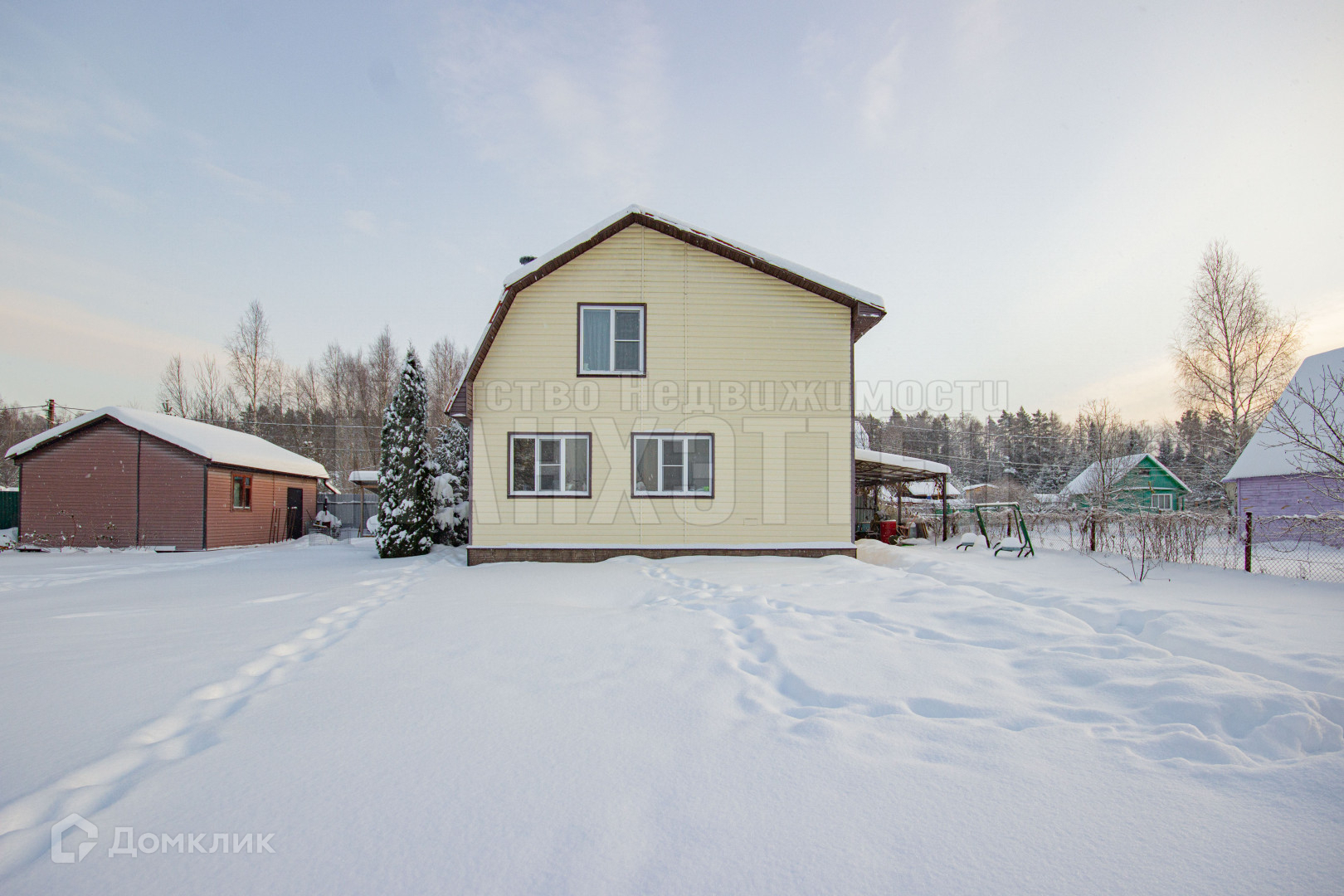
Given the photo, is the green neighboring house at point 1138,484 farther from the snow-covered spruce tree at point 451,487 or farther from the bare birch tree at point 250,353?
the bare birch tree at point 250,353

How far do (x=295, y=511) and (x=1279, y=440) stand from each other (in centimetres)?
3144

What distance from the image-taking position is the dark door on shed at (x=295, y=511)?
20203 millimetres

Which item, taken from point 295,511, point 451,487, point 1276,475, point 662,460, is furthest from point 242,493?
point 1276,475

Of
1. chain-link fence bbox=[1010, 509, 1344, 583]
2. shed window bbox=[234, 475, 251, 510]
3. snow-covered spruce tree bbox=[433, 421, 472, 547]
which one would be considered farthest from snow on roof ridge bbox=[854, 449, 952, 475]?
shed window bbox=[234, 475, 251, 510]

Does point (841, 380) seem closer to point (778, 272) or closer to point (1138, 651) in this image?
point (778, 272)

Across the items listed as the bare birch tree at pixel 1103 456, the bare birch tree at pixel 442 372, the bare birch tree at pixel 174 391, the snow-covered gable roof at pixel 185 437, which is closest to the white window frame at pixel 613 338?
the snow-covered gable roof at pixel 185 437

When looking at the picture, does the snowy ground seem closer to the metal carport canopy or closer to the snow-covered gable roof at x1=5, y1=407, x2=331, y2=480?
the metal carport canopy

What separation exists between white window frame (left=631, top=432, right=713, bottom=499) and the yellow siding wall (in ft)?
0.34

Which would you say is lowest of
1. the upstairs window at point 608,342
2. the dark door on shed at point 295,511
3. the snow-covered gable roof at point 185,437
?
the dark door on shed at point 295,511

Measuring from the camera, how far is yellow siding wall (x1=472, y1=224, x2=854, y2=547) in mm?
10594

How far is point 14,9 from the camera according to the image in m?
9.40

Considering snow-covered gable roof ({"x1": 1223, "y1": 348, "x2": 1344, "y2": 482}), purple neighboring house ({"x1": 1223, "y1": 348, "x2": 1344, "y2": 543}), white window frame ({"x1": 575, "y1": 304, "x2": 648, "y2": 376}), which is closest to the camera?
white window frame ({"x1": 575, "y1": 304, "x2": 648, "y2": 376})

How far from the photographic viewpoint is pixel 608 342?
35.3ft

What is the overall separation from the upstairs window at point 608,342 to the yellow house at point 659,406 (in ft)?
0.10
